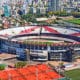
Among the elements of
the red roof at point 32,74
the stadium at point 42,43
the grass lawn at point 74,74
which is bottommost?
the grass lawn at point 74,74

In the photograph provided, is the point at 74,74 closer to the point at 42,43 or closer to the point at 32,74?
the point at 32,74

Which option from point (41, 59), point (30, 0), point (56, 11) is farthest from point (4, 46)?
point (30, 0)

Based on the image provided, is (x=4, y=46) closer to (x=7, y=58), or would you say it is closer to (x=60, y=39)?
(x=7, y=58)

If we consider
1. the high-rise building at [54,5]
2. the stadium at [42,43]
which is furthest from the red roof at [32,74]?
the high-rise building at [54,5]

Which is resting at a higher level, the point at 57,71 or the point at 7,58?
the point at 57,71

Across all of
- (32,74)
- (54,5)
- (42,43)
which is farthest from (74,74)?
(54,5)

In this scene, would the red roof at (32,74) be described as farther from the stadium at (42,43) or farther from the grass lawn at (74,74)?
the stadium at (42,43)

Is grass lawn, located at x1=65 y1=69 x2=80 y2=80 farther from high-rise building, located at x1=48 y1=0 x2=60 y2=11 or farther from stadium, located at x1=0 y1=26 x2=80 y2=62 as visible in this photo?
high-rise building, located at x1=48 y1=0 x2=60 y2=11
